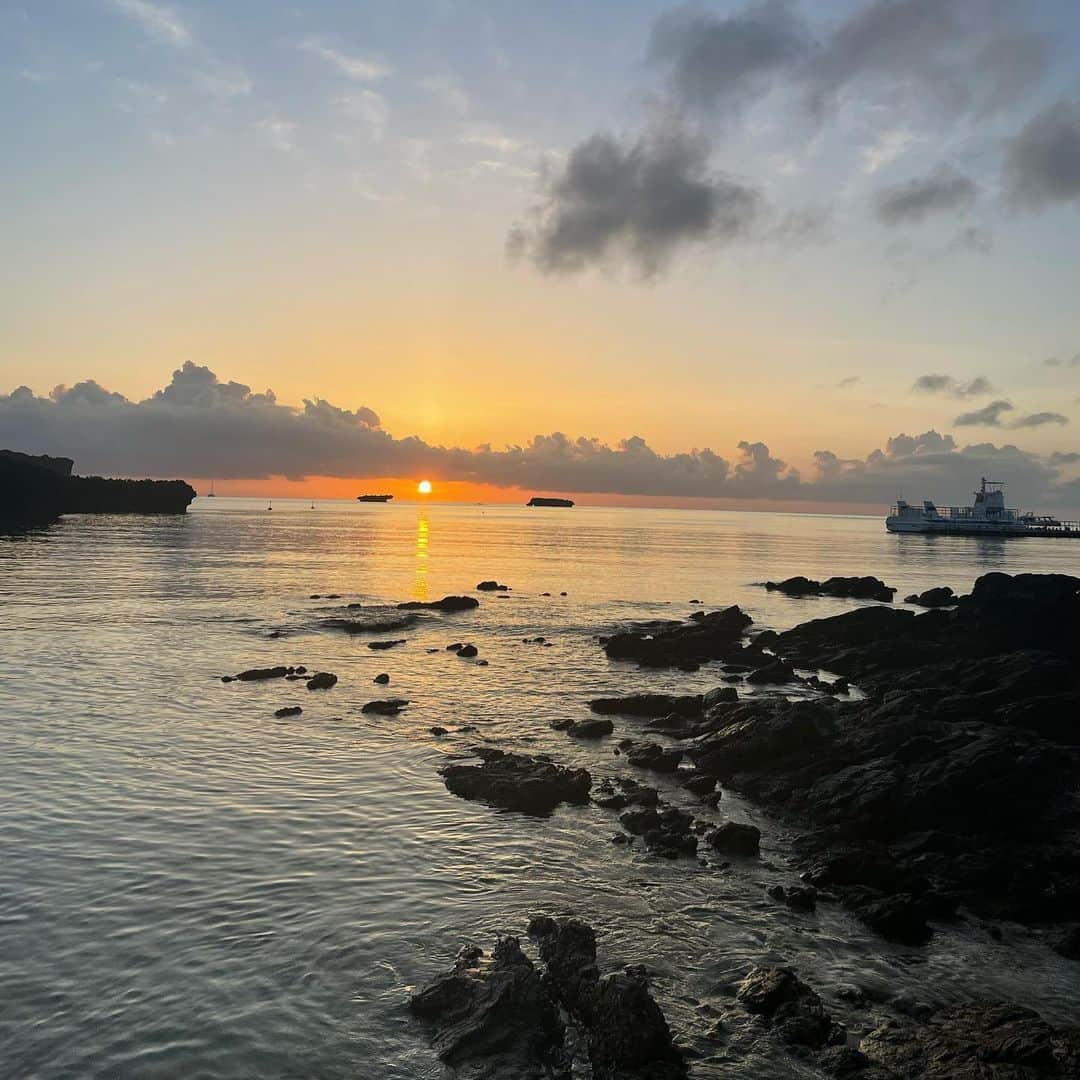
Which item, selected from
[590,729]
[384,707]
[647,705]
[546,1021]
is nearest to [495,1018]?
[546,1021]

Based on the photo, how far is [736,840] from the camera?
2044 cm

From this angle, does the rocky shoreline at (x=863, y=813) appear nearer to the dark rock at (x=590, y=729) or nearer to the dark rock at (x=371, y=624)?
the dark rock at (x=590, y=729)

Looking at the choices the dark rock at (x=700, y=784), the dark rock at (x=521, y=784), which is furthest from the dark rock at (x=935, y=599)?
the dark rock at (x=521, y=784)

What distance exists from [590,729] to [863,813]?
11878mm

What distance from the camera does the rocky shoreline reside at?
469 inches

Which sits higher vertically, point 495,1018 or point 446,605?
point 495,1018

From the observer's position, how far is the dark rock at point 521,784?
23.1 m

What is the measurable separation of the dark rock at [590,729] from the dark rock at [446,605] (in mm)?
41266

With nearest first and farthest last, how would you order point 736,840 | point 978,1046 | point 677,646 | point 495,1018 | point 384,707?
point 978,1046
point 495,1018
point 736,840
point 384,707
point 677,646

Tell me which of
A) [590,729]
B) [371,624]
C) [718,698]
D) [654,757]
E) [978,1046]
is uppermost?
[978,1046]

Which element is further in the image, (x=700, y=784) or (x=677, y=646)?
(x=677, y=646)

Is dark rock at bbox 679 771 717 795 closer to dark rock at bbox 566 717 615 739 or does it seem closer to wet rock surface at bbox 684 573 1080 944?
wet rock surface at bbox 684 573 1080 944

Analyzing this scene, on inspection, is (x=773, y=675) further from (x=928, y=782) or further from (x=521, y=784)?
(x=521, y=784)

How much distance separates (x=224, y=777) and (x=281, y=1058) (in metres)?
14.0
